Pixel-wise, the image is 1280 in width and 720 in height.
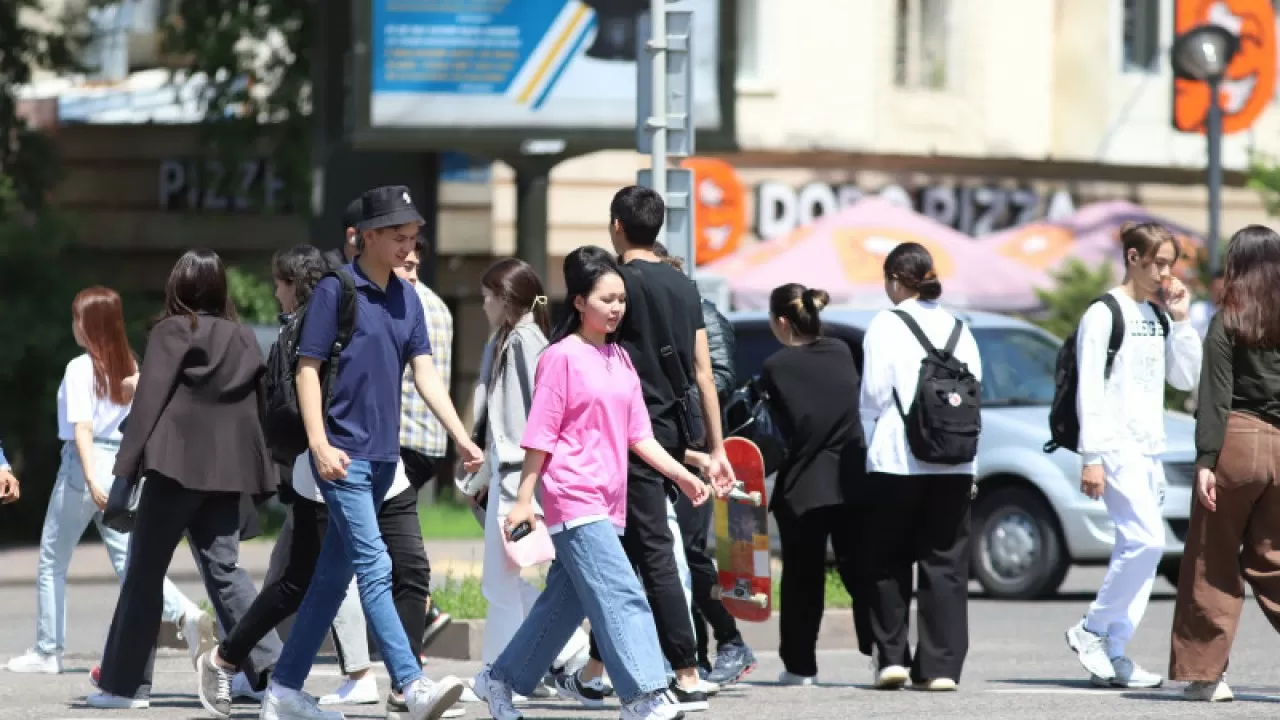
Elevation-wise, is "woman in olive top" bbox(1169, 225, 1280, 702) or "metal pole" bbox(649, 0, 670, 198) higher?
"metal pole" bbox(649, 0, 670, 198)

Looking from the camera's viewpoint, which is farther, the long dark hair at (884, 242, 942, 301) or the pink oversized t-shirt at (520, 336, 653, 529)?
the long dark hair at (884, 242, 942, 301)

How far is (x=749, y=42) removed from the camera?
26984mm

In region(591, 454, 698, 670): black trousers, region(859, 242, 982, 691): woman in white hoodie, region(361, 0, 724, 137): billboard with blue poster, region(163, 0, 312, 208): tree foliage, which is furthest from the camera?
region(163, 0, 312, 208): tree foliage

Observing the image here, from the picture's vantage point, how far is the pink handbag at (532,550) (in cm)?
881

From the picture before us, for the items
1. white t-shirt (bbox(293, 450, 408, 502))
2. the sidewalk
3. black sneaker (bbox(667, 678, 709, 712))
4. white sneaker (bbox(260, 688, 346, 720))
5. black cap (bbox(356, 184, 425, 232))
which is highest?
black cap (bbox(356, 184, 425, 232))

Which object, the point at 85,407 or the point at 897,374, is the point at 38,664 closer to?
the point at 85,407

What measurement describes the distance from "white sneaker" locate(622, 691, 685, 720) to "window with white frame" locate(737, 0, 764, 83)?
1935 centimetres

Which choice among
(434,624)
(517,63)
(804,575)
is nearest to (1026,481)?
(434,624)

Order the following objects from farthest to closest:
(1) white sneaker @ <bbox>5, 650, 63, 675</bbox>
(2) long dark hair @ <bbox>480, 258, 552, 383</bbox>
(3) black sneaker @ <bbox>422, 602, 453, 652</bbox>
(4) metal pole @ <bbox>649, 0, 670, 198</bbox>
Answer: (4) metal pole @ <bbox>649, 0, 670, 198</bbox>, (3) black sneaker @ <bbox>422, 602, 453, 652</bbox>, (1) white sneaker @ <bbox>5, 650, 63, 675</bbox>, (2) long dark hair @ <bbox>480, 258, 552, 383</bbox>

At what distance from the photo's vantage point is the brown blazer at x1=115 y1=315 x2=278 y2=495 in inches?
356

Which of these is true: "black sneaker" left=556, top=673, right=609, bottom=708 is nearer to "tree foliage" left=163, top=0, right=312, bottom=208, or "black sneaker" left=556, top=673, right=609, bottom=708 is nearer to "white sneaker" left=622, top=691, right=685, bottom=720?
"white sneaker" left=622, top=691, right=685, bottom=720

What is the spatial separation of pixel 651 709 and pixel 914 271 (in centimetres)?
270

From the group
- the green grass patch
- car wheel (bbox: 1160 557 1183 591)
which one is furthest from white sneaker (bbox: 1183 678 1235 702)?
the green grass patch

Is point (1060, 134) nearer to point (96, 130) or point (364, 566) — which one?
point (96, 130)
